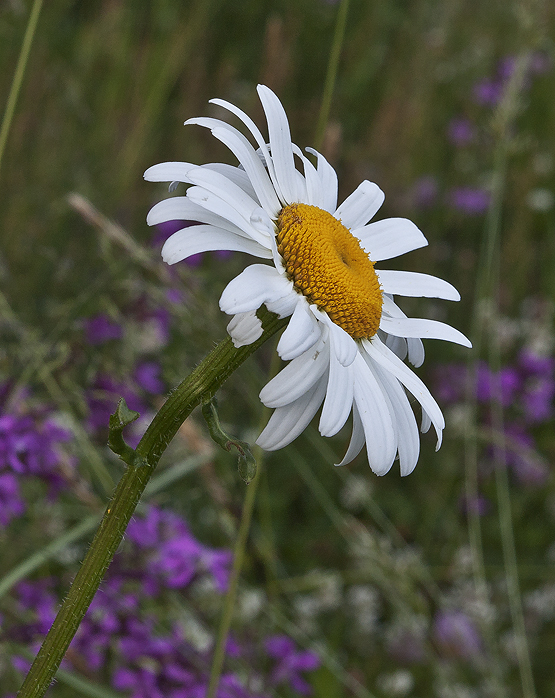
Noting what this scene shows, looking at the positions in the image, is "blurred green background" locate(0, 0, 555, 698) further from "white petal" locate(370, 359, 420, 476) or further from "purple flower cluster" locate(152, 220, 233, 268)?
"white petal" locate(370, 359, 420, 476)

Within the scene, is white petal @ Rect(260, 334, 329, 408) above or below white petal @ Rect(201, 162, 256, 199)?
below

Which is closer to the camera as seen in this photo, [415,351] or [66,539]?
[415,351]

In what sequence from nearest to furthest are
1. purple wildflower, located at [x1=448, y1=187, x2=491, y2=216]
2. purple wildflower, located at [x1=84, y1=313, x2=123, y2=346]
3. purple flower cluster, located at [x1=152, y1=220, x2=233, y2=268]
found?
purple wildflower, located at [x1=84, y1=313, x2=123, y2=346] < purple flower cluster, located at [x1=152, y1=220, x2=233, y2=268] < purple wildflower, located at [x1=448, y1=187, x2=491, y2=216]

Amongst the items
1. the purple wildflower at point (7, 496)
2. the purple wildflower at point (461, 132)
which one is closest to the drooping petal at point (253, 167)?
the purple wildflower at point (7, 496)

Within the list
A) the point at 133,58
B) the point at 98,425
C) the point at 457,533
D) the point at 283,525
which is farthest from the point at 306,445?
the point at 133,58

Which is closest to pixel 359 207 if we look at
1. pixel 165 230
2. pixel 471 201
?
pixel 165 230

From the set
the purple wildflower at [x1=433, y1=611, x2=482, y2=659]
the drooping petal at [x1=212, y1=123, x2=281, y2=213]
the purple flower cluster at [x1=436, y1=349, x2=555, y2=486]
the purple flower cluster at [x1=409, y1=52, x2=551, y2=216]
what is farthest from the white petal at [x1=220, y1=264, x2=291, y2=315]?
the purple flower cluster at [x1=409, y1=52, x2=551, y2=216]

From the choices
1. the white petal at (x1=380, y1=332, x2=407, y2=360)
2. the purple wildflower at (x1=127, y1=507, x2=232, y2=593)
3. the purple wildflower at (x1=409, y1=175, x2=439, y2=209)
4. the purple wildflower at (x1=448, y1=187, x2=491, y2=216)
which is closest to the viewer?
the white petal at (x1=380, y1=332, x2=407, y2=360)

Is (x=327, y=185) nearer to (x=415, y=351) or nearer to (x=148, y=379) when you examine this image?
(x=415, y=351)
